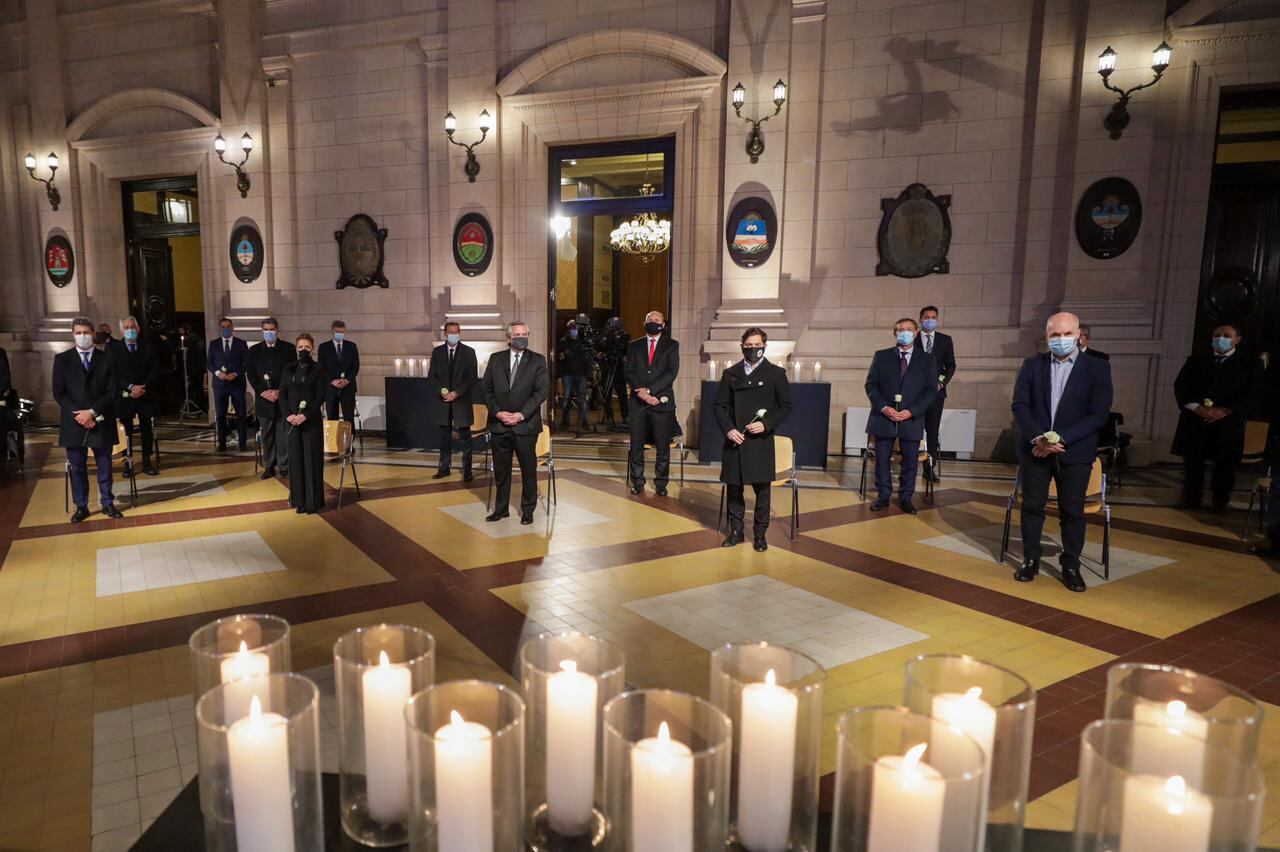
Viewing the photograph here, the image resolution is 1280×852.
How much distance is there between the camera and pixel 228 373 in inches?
436

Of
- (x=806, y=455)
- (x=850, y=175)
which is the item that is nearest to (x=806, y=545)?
(x=806, y=455)

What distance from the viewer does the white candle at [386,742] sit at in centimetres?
140

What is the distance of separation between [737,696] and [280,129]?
48.6ft

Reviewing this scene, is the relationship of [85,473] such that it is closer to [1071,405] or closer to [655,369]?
[655,369]

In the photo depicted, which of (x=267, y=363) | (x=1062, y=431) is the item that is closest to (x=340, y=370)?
(x=267, y=363)

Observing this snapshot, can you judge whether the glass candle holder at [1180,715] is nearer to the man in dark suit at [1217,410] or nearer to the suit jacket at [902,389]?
the suit jacket at [902,389]

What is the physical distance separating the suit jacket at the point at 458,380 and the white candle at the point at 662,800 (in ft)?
28.0

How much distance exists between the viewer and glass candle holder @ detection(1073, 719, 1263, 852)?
3.20 feet

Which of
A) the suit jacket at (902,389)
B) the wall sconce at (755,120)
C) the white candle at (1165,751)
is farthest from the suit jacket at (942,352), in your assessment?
the white candle at (1165,751)

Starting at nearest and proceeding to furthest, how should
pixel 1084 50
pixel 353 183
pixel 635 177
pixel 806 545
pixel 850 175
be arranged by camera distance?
pixel 806 545 → pixel 1084 50 → pixel 850 175 → pixel 353 183 → pixel 635 177

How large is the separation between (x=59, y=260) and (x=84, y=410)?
34.4 ft

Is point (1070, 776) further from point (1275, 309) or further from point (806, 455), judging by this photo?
point (1275, 309)

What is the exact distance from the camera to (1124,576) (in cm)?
571

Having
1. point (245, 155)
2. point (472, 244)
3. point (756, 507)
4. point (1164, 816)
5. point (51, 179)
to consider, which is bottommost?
point (756, 507)
